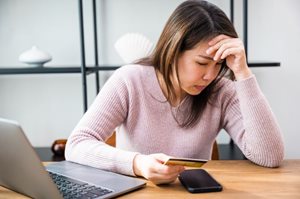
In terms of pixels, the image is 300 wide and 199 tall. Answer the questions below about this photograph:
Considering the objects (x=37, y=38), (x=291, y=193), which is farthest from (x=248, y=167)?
(x=37, y=38)

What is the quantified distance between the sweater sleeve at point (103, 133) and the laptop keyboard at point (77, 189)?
0.14 meters

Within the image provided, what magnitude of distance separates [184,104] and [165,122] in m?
0.09

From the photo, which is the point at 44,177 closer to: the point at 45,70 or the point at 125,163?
the point at 125,163

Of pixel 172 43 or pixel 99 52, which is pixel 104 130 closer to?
pixel 172 43

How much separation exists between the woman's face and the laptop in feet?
1.35

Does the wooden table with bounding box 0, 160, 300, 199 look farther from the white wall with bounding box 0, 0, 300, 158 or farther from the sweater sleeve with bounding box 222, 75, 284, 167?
the white wall with bounding box 0, 0, 300, 158

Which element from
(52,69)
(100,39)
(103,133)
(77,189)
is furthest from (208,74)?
(100,39)

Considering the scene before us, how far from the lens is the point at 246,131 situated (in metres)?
1.30

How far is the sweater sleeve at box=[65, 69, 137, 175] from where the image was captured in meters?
1.10

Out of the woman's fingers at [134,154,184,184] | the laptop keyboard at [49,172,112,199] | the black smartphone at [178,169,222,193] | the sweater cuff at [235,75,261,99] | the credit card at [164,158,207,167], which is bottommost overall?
the black smartphone at [178,169,222,193]

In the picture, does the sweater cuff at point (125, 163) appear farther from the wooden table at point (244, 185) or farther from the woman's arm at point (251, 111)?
the woman's arm at point (251, 111)

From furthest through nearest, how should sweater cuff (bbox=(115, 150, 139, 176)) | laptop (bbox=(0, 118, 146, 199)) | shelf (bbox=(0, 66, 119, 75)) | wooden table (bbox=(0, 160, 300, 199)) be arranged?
shelf (bbox=(0, 66, 119, 75))
sweater cuff (bbox=(115, 150, 139, 176))
wooden table (bbox=(0, 160, 300, 199))
laptop (bbox=(0, 118, 146, 199))

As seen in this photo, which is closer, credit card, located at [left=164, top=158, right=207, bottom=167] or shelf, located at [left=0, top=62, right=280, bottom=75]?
credit card, located at [left=164, top=158, right=207, bottom=167]

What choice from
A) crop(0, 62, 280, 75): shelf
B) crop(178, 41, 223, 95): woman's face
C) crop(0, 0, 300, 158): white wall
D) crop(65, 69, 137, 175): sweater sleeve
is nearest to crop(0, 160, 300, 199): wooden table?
crop(65, 69, 137, 175): sweater sleeve
